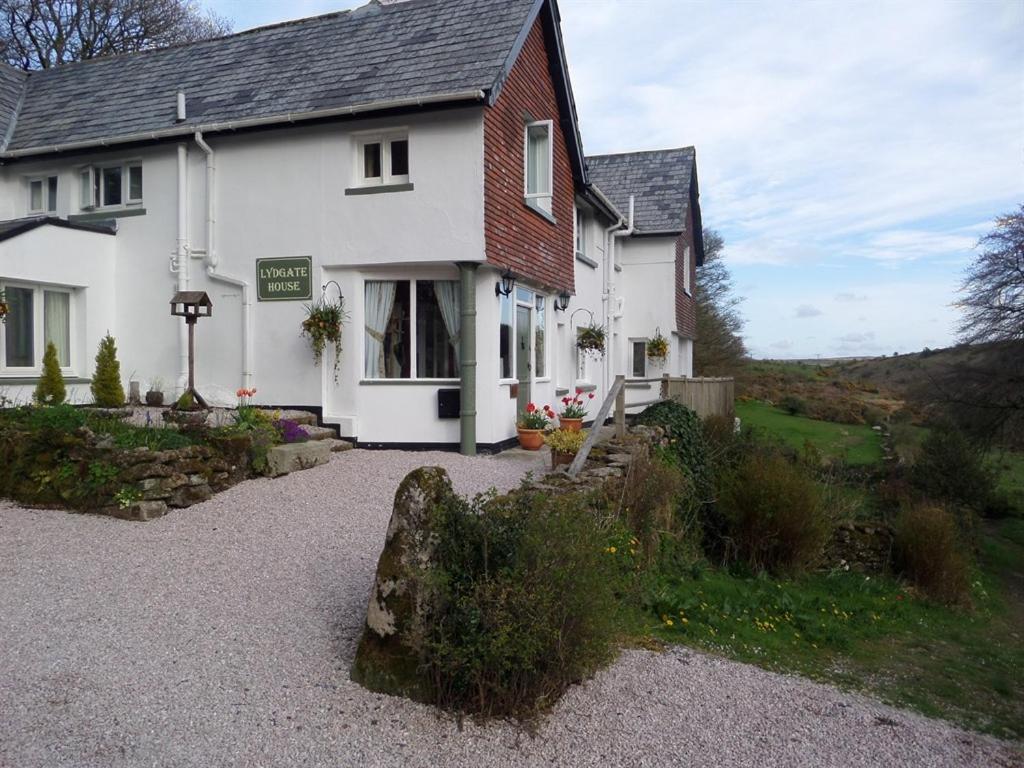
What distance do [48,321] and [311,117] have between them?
5570 millimetres

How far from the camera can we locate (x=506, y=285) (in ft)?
40.6

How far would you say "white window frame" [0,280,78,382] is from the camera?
12.1m

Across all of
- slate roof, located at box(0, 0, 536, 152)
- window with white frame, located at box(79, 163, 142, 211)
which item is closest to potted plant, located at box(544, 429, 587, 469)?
slate roof, located at box(0, 0, 536, 152)

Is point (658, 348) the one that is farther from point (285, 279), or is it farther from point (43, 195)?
point (43, 195)

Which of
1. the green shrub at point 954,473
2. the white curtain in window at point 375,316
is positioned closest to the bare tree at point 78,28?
the white curtain in window at point 375,316

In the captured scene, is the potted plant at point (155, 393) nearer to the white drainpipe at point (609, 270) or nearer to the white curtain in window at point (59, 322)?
the white curtain in window at point (59, 322)

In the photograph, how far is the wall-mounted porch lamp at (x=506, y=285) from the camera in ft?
39.5

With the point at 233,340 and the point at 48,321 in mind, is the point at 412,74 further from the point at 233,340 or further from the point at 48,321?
the point at 48,321

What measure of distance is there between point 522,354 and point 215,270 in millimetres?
5200

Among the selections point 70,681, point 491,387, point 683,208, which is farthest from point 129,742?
point 683,208

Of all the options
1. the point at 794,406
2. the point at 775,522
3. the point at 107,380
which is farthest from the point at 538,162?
the point at 794,406

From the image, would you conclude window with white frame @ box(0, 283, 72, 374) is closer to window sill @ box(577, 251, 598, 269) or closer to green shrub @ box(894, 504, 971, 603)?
window sill @ box(577, 251, 598, 269)

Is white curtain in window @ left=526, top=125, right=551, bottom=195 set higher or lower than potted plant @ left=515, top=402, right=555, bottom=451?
higher

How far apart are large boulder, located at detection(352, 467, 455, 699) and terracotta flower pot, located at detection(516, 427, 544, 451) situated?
782cm
